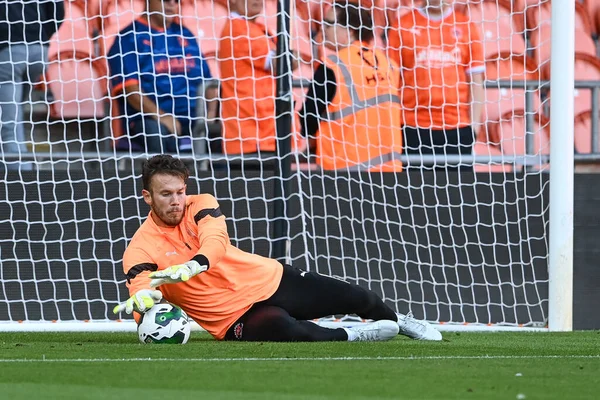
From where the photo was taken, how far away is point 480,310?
9.26m

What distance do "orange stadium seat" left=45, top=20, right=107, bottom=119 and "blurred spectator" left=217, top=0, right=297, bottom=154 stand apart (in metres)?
0.99

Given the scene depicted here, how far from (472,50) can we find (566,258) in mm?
2180

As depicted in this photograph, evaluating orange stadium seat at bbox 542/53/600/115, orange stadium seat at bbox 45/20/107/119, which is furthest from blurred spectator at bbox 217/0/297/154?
orange stadium seat at bbox 542/53/600/115

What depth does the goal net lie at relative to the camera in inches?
349

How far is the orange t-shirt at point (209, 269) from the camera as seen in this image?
654 centimetres

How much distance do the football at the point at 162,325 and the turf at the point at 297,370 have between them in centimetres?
10

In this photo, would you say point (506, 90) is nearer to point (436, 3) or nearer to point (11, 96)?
point (436, 3)

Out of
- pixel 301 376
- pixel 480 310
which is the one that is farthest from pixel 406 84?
pixel 301 376

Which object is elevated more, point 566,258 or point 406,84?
point 406,84

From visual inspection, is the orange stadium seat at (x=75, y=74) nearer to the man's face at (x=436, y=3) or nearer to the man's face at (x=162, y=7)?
the man's face at (x=162, y=7)

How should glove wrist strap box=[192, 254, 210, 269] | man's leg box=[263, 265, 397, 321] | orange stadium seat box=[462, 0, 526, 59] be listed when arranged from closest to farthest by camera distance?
glove wrist strap box=[192, 254, 210, 269], man's leg box=[263, 265, 397, 321], orange stadium seat box=[462, 0, 526, 59]

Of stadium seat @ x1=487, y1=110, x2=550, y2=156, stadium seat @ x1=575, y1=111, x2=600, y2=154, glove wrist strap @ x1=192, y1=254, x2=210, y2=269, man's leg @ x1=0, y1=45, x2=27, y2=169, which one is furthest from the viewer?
stadium seat @ x1=575, y1=111, x2=600, y2=154

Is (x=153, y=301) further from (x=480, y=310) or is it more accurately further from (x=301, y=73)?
(x=301, y=73)

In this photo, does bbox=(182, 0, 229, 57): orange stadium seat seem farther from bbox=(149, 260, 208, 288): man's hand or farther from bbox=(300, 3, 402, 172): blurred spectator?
bbox=(149, 260, 208, 288): man's hand
